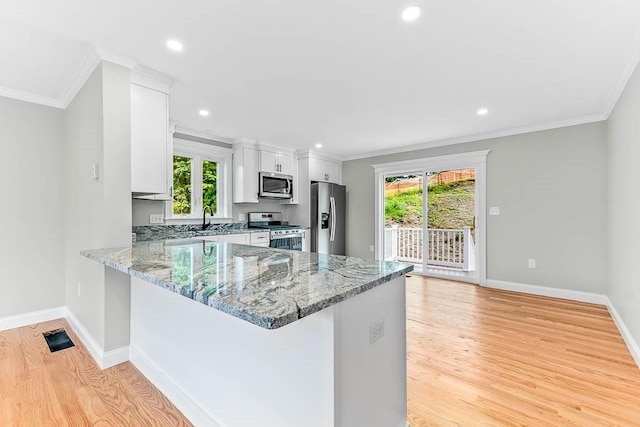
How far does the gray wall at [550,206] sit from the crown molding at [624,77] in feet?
1.75

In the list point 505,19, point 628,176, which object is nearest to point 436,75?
point 505,19

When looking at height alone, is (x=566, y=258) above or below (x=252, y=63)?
below

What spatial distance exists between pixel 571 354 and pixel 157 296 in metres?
3.07

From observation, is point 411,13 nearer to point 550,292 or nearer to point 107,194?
point 107,194

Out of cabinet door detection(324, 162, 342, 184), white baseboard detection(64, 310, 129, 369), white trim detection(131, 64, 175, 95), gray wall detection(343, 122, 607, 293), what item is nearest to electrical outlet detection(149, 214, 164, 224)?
white baseboard detection(64, 310, 129, 369)

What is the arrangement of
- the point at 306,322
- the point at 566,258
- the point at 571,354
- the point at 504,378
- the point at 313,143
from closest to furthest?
the point at 306,322, the point at 504,378, the point at 571,354, the point at 566,258, the point at 313,143

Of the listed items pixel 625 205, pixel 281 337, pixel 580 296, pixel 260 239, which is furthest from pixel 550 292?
pixel 281 337

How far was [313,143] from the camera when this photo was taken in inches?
188

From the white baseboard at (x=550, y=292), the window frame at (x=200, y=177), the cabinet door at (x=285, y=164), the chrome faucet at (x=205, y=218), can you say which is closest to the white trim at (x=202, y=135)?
the window frame at (x=200, y=177)

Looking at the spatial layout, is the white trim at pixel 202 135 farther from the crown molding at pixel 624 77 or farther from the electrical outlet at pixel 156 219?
the crown molding at pixel 624 77

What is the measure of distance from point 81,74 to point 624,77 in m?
4.50

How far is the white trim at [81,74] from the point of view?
2.11m

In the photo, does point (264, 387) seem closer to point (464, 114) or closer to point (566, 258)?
point (464, 114)

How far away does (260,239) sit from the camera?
168 inches
